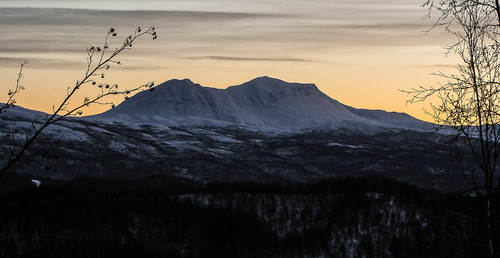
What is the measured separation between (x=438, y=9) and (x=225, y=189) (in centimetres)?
17795

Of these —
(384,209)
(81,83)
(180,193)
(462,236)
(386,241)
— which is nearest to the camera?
(81,83)

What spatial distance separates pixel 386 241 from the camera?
153 metres

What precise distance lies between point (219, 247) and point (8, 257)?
175ft

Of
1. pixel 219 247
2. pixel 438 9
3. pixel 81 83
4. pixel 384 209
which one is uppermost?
pixel 438 9

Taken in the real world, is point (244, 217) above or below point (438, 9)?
below

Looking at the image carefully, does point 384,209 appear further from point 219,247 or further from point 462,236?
point 219,247

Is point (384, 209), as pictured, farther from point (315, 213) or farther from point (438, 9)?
point (438, 9)

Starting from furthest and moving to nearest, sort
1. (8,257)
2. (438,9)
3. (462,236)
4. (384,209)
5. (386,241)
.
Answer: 1. (384,209)
2. (386,241)
3. (462,236)
4. (8,257)
5. (438,9)

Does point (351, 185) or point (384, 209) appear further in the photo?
point (351, 185)

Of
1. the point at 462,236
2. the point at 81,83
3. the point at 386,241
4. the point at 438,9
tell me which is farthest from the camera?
the point at 386,241

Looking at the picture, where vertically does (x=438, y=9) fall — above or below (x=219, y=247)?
above

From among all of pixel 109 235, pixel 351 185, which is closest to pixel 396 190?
pixel 351 185

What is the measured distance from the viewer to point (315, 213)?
169125 millimetres

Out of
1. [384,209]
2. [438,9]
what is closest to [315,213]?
[384,209]
